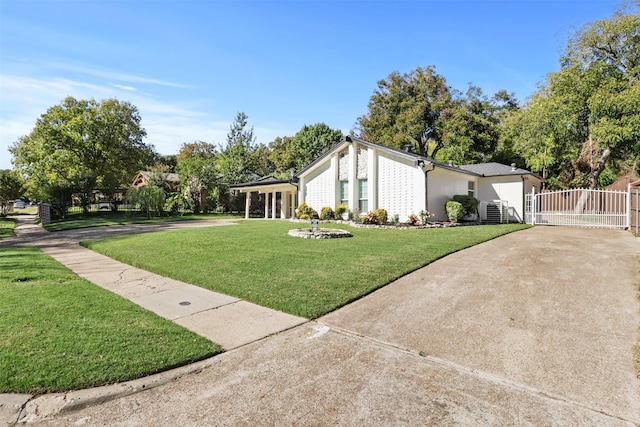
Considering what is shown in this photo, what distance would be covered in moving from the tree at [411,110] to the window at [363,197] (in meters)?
16.3

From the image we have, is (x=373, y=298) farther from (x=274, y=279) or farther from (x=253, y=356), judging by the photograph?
(x=253, y=356)

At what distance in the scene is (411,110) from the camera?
33.2 meters

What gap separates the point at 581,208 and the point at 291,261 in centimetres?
1518

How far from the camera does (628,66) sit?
2109 centimetres

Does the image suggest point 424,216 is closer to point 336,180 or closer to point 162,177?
point 336,180

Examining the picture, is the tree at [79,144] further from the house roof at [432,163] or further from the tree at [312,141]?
the house roof at [432,163]

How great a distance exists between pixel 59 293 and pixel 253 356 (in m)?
4.04

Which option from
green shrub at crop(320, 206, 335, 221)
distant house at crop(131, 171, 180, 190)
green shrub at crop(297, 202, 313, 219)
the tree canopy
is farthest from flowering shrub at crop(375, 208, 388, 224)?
distant house at crop(131, 171, 180, 190)

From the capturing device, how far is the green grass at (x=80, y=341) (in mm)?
2994

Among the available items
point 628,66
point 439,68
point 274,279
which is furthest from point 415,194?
point 439,68

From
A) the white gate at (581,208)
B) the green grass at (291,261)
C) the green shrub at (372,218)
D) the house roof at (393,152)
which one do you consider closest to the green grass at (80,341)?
the green grass at (291,261)

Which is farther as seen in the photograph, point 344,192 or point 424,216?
point 344,192

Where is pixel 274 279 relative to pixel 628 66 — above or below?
below

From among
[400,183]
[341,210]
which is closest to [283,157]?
[341,210]
